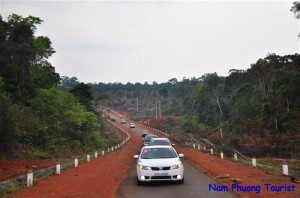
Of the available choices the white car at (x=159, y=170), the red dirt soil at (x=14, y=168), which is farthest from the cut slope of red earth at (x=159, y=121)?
the white car at (x=159, y=170)

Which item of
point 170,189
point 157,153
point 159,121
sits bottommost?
point 159,121

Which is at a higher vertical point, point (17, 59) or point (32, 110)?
point (17, 59)

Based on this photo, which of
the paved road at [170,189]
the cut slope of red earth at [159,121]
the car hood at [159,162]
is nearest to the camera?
the paved road at [170,189]

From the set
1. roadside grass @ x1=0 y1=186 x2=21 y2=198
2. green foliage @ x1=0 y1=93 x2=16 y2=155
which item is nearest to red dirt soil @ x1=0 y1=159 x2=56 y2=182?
green foliage @ x1=0 y1=93 x2=16 y2=155

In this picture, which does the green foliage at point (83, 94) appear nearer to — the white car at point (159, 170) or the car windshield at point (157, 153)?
the car windshield at point (157, 153)

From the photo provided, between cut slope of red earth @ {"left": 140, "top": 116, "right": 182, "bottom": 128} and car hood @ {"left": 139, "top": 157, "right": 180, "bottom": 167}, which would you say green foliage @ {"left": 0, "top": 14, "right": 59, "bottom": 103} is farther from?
cut slope of red earth @ {"left": 140, "top": 116, "right": 182, "bottom": 128}

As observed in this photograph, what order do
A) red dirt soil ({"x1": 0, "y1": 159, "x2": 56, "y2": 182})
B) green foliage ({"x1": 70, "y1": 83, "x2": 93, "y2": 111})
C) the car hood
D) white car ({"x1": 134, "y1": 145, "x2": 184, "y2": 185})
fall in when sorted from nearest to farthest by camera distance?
white car ({"x1": 134, "y1": 145, "x2": 184, "y2": 185}) < the car hood < red dirt soil ({"x1": 0, "y1": 159, "x2": 56, "y2": 182}) < green foliage ({"x1": 70, "y1": 83, "x2": 93, "y2": 111})

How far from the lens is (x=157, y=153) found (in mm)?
16734

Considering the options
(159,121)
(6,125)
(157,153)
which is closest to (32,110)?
(6,125)

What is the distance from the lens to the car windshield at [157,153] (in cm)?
1644

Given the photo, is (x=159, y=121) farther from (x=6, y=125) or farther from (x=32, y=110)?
(x=6, y=125)

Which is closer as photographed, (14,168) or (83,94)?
(14,168)

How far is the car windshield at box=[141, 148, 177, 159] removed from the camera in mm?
16442

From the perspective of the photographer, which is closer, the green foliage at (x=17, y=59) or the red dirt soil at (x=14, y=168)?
the red dirt soil at (x=14, y=168)
